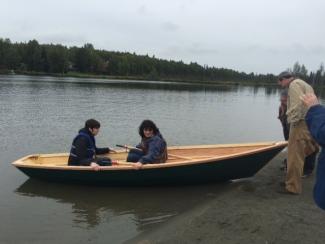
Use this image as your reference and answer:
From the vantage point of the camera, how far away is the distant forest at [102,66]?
10700cm

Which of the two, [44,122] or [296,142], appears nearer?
[296,142]

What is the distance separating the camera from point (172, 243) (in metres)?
5.90

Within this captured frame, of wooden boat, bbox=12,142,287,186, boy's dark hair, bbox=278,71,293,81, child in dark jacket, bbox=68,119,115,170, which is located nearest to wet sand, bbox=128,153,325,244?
wooden boat, bbox=12,142,287,186

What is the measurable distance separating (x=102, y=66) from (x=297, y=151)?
115087 mm

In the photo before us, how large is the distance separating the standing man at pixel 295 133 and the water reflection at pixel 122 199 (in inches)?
68.1

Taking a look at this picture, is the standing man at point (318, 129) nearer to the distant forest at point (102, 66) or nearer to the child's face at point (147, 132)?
the child's face at point (147, 132)

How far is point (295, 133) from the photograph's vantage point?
25.4ft

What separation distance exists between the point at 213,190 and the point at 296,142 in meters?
2.23

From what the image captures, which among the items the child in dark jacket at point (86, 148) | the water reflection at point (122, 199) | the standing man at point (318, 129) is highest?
the standing man at point (318, 129)

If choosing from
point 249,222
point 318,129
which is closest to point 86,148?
point 249,222

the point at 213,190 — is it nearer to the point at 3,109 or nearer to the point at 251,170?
the point at 251,170

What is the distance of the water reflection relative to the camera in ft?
25.5

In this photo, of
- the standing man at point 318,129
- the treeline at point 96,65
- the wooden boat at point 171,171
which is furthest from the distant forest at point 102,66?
the standing man at point 318,129

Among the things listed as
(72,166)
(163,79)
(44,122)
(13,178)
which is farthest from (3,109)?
(163,79)
